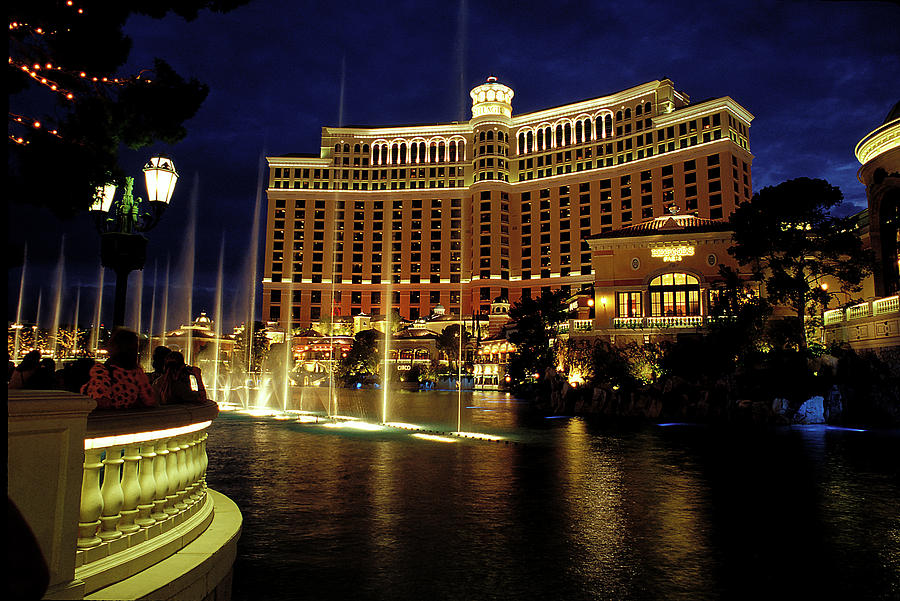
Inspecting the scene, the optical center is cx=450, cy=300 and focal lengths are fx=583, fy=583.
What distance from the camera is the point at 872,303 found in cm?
2523

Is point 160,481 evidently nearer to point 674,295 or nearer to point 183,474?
point 183,474

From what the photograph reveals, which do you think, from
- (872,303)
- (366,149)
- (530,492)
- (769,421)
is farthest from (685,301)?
(366,149)

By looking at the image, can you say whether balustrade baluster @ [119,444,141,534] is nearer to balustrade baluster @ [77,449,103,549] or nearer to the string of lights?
balustrade baluster @ [77,449,103,549]

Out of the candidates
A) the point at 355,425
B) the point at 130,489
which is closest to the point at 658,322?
the point at 355,425

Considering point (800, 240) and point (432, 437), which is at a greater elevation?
point (800, 240)

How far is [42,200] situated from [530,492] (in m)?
8.23

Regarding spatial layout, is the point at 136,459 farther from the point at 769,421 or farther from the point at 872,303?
the point at 872,303

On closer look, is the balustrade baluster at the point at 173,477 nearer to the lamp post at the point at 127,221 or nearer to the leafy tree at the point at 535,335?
the lamp post at the point at 127,221

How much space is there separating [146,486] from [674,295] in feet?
122

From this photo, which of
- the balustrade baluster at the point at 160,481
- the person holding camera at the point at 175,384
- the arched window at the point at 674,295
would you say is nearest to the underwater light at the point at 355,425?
the person holding camera at the point at 175,384

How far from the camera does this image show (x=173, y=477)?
4.56 meters

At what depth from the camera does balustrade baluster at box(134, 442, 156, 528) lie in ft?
13.4

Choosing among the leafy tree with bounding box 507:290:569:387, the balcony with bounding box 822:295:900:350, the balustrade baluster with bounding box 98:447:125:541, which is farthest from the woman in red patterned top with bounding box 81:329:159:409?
the leafy tree with bounding box 507:290:569:387

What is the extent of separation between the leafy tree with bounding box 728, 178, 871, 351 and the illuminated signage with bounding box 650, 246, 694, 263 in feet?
15.3
